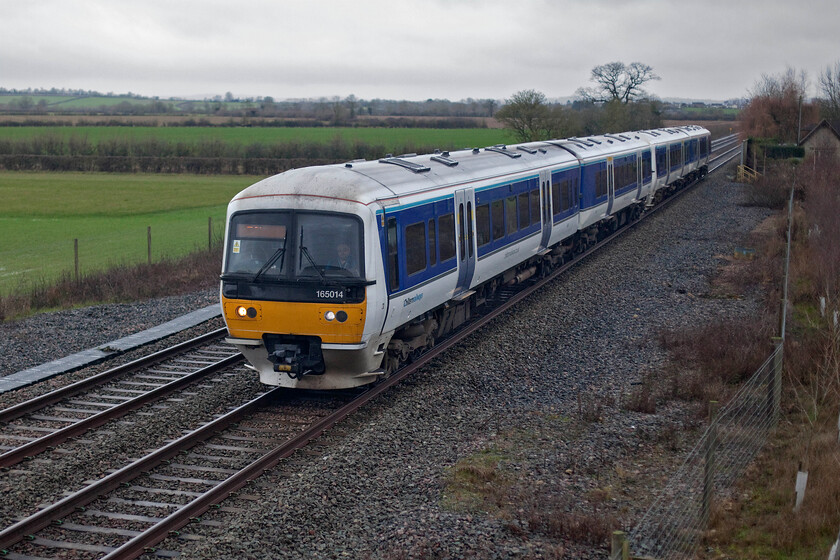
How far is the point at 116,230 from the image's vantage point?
40.2 metres

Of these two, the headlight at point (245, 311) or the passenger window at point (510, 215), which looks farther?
the passenger window at point (510, 215)

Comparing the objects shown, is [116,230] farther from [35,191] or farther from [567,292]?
[567,292]

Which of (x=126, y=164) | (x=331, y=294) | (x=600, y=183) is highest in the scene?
(x=126, y=164)

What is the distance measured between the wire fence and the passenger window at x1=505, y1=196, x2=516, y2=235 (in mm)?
6075

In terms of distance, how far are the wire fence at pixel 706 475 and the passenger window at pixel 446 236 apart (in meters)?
4.79

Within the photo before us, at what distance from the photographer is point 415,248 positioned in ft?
40.0

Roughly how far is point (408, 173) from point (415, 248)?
1385mm

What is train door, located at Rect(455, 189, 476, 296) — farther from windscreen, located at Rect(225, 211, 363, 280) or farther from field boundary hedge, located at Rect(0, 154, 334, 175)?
field boundary hedge, located at Rect(0, 154, 334, 175)

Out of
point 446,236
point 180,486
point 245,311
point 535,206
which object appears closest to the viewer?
point 180,486

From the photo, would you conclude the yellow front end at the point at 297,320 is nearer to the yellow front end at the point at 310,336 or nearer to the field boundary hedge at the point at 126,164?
the yellow front end at the point at 310,336

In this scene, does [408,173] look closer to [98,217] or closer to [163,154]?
[98,217]

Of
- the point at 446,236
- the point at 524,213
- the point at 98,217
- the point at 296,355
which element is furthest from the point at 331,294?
the point at 98,217

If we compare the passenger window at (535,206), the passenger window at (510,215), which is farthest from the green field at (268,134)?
the passenger window at (510,215)

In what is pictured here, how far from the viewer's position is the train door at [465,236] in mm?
14016
